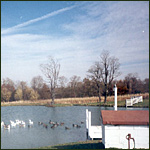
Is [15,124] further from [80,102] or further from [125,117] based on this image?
[125,117]

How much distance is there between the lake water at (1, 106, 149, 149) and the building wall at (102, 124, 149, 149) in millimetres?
1365

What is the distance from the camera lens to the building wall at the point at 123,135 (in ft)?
16.0

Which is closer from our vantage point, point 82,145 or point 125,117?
point 125,117

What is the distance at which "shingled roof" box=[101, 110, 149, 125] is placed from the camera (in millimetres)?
4863

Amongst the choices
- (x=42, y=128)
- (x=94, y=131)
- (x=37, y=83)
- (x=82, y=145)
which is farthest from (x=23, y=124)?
(x=94, y=131)

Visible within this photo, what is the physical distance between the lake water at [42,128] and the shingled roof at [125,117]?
143cm

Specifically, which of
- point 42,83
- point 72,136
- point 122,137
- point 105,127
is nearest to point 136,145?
point 122,137

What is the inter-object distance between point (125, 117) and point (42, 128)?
97.8 inches

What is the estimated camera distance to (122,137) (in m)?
4.87

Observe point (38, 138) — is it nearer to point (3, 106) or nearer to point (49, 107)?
point (49, 107)

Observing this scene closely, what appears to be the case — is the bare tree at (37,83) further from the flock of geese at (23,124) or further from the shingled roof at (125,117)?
the shingled roof at (125,117)

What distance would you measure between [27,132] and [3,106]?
1042mm

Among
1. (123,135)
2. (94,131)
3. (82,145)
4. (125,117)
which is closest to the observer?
(123,135)

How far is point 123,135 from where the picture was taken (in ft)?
15.9
